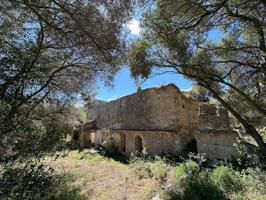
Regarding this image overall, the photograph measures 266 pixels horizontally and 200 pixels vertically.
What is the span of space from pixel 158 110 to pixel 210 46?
5.84 metres

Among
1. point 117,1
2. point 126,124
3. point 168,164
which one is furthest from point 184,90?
point 117,1

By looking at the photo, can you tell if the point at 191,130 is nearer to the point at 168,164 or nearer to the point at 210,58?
the point at 168,164

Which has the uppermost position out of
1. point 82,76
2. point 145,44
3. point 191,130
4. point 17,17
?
point 145,44

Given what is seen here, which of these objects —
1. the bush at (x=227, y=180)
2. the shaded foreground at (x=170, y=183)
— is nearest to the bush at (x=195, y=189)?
the shaded foreground at (x=170, y=183)

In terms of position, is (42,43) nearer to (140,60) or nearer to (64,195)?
(64,195)

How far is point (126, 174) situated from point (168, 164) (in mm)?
2005

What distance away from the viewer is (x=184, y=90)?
15516 mm

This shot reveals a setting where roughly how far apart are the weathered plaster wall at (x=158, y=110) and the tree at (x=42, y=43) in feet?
19.3

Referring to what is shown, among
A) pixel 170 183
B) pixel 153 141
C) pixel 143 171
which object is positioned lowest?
pixel 170 183

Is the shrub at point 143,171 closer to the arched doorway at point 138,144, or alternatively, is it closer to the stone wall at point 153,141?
the stone wall at point 153,141

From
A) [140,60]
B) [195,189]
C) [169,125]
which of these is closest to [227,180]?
[195,189]

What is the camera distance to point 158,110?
1378 centimetres

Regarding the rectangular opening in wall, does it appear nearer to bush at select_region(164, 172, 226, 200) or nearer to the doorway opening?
the doorway opening

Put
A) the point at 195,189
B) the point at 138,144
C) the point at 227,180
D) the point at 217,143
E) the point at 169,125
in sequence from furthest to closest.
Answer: the point at 138,144 → the point at 169,125 → the point at 217,143 → the point at 227,180 → the point at 195,189
